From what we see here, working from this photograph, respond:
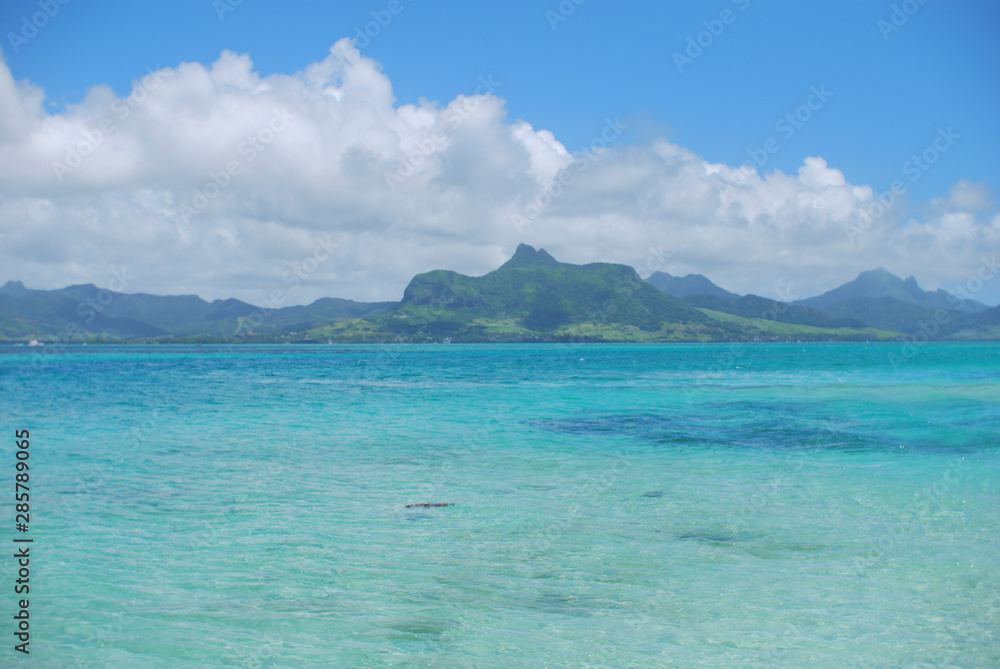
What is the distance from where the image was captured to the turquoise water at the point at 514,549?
8.12 meters

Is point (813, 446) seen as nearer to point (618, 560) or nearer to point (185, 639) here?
point (618, 560)

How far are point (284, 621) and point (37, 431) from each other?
25.6 meters

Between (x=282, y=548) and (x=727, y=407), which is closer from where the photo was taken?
(x=282, y=548)

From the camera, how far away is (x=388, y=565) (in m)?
10.8

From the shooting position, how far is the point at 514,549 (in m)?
11.6

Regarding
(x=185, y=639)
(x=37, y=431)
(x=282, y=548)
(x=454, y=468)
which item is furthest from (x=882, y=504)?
(x=37, y=431)

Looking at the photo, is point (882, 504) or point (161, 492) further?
point (161, 492)

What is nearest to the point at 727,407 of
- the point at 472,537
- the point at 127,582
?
the point at 472,537

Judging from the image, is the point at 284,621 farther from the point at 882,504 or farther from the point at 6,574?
the point at 882,504

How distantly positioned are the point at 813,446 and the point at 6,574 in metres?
23.3

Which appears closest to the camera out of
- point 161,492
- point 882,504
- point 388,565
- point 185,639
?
point 185,639

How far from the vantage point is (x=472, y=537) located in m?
12.4

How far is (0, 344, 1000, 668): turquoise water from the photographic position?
812cm

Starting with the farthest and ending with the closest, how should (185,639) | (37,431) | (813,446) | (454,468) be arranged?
(37,431)
(813,446)
(454,468)
(185,639)
